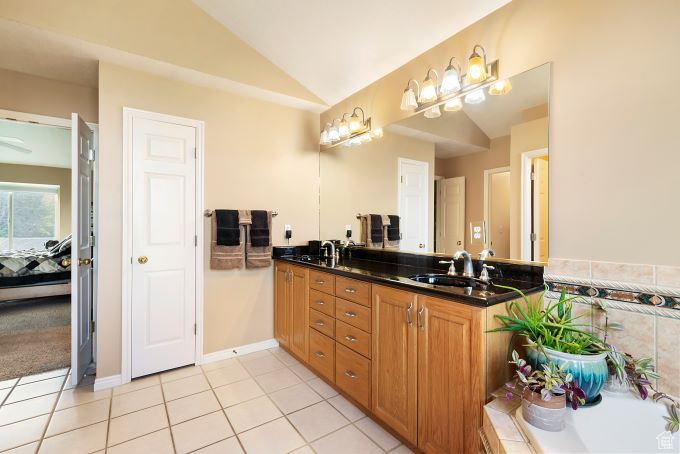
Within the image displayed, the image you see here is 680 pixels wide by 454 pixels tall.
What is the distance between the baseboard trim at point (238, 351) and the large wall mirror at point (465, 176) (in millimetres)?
1272

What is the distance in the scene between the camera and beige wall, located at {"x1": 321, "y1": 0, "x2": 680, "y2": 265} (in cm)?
130

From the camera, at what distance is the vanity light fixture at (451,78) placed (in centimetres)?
199

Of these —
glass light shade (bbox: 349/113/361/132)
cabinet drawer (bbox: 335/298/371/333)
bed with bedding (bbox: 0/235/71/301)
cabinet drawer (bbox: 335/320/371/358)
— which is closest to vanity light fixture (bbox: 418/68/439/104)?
glass light shade (bbox: 349/113/361/132)

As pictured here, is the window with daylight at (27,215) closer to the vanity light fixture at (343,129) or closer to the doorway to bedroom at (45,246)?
the doorway to bedroom at (45,246)

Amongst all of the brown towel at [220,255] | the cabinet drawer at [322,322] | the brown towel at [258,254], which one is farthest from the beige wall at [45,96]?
the cabinet drawer at [322,322]

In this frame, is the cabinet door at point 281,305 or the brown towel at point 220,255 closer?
the brown towel at point 220,255

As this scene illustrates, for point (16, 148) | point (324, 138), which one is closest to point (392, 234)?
point (324, 138)

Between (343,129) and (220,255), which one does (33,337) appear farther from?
(343,129)

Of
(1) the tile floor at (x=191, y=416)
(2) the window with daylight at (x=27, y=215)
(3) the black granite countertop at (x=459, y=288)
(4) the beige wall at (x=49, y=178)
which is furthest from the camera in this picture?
(2) the window with daylight at (x=27, y=215)

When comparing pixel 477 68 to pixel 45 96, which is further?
pixel 45 96

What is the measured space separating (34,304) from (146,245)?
3.54 metres

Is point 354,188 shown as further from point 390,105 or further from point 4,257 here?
point 4,257

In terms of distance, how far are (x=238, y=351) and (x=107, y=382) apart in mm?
981

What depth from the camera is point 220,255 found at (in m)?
2.77
